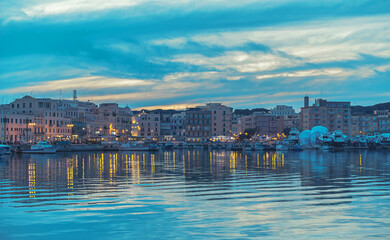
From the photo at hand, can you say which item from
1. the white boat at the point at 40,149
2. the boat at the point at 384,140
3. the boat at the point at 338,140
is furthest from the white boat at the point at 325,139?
the white boat at the point at 40,149

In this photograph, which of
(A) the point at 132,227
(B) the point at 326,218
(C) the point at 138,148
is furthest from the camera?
(C) the point at 138,148

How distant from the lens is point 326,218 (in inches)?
784

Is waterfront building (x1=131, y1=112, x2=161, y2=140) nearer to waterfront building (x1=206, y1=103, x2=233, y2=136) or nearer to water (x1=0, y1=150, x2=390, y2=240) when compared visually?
waterfront building (x1=206, y1=103, x2=233, y2=136)

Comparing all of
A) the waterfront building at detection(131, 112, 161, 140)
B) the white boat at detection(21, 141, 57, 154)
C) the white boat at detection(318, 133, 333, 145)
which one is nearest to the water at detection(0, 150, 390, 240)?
the white boat at detection(21, 141, 57, 154)

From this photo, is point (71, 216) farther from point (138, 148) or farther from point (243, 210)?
point (138, 148)

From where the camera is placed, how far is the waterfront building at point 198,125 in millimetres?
181625

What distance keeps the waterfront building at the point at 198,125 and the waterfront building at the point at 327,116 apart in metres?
32.5

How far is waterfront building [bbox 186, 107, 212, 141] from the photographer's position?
18162 cm

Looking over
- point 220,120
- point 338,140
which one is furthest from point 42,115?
point 338,140

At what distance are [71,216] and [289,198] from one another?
10460 millimetres

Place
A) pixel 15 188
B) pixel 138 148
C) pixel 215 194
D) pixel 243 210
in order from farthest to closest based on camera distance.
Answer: pixel 138 148 < pixel 15 188 < pixel 215 194 < pixel 243 210

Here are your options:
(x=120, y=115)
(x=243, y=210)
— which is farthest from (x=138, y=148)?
(x=243, y=210)

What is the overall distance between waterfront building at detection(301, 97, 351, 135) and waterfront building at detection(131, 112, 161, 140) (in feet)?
166

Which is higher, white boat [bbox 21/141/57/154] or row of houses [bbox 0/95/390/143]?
row of houses [bbox 0/95/390/143]
